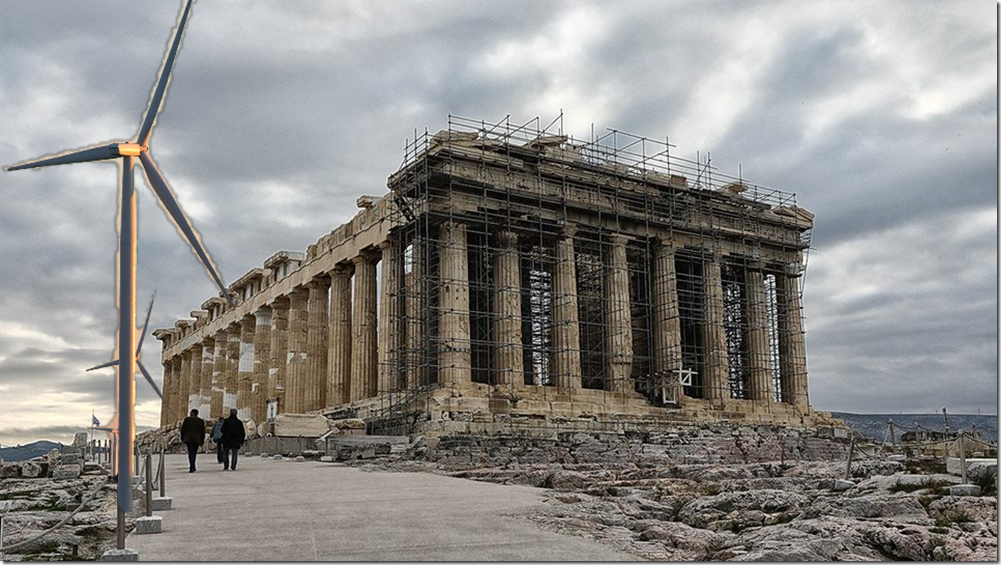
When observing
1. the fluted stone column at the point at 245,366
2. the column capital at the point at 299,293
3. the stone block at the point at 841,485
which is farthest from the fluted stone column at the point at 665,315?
the stone block at the point at 841,485

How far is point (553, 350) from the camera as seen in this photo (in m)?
40.7

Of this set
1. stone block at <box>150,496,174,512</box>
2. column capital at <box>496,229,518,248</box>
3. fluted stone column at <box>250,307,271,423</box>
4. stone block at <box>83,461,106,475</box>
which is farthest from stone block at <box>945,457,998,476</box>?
fluted stone column at <box>250,307,271,423</box>

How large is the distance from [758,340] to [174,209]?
42.2 meters

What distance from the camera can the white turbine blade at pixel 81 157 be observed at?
8.80 m

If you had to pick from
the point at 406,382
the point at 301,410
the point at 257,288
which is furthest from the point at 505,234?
the point at 257,288

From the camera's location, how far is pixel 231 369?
61.9 meters

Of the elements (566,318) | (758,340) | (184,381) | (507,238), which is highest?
(507,238)

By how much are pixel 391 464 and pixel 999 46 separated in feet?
56.2

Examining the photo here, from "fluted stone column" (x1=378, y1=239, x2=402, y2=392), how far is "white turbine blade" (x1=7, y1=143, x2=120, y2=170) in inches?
1184

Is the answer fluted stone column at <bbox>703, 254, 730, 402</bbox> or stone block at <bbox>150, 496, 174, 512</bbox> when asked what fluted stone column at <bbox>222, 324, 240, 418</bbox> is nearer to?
fluted stone column at <bbox>703, 254, 730, 402</bbox>

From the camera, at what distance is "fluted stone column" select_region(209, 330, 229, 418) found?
61.2 meters

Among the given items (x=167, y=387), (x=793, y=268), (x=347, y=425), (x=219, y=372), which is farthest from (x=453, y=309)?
(x=167, y=387)

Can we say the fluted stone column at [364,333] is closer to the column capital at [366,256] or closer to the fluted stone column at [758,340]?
the column capital at [366,256]

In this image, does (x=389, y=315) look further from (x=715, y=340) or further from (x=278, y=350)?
(x=715, y=340)
